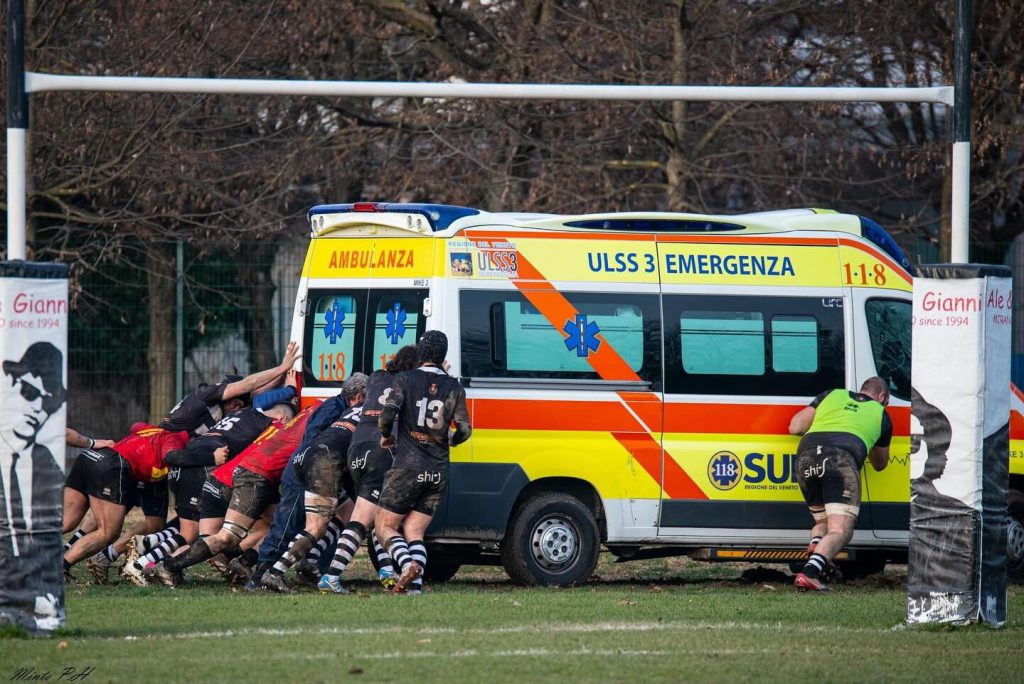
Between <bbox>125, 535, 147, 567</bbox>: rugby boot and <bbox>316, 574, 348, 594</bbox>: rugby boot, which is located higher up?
<bbox>125, 535, 147, 567</bbox>: rugby boot

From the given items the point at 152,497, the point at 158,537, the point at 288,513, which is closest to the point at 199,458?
the point at 152,497

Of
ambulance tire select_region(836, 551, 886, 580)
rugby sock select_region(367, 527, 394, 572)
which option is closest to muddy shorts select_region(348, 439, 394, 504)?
rugby sock select_region(367, 527, 394, 572)

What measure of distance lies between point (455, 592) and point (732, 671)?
4113 mm

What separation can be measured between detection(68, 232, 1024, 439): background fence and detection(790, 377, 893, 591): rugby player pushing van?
657cm

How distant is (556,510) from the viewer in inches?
493

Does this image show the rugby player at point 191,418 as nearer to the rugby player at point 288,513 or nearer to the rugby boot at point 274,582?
the rugby player at point 288,513

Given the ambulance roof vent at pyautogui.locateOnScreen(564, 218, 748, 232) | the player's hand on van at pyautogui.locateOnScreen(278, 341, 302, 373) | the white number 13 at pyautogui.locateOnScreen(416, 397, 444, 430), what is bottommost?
the white number 13 at pyautogui.locateOnScreen(416, 397, 444, 430)

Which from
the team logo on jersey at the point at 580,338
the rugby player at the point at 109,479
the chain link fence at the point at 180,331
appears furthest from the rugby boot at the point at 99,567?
the chain link fence at the point at 180,331

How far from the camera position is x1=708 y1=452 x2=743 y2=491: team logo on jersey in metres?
12.6

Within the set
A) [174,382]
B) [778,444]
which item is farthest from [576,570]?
[174,382]

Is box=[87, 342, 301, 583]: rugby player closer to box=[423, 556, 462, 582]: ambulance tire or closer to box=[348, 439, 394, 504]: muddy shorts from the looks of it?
box=[348, 439, 394, 504]: muddy shorts

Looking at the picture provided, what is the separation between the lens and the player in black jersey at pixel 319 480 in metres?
12.0

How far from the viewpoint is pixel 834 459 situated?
12383 millimetres

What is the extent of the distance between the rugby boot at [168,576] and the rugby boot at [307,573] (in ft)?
2.86
